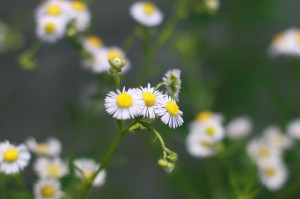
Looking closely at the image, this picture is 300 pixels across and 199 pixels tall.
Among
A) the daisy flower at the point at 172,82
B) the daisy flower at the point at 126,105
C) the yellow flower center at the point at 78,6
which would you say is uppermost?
the yellow flower center at the point at 78,6

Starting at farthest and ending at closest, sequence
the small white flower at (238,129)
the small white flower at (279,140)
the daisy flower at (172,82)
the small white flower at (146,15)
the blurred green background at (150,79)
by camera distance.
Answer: the blurred green background at (150,79)
the small white flower at (238,129)
the small white flower at (279,140)
the small white flower at (146,15)
the daisy flower at (172,82)

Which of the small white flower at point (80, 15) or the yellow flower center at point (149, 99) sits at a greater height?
the small white flower at point (80, 15)

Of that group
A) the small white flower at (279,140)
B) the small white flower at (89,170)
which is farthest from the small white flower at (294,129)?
the small white flower at (89,170)

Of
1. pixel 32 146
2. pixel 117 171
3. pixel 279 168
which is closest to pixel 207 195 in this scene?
pixel 117 171

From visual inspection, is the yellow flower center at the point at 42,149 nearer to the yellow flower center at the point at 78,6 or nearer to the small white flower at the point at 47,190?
the small white flower at the point at 47,190

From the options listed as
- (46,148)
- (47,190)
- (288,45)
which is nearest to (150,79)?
(288,45)

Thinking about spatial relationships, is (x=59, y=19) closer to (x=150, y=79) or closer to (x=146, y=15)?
(x=146, y=15)

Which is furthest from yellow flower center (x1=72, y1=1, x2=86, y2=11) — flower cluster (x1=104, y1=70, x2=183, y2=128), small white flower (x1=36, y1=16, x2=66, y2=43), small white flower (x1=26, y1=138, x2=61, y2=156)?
flower cluster (x1=104, y1=70, x2=183, y2=128)
